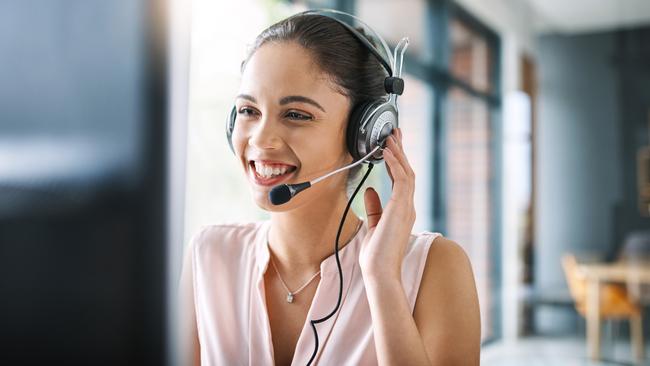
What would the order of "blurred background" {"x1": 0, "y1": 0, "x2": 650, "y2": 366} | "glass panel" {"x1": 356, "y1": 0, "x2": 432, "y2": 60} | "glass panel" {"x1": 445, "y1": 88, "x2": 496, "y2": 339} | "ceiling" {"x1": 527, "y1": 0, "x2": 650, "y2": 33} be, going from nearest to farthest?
"blurred background" {"x1": 0, "y1": 0, "x2": 650, "y2": 366} → "ceiling" {"x1": 527, "y1": 0, "x2": 650, "y2": 33} → "glass panel" {"x1": 356, "y1": 0, "x2": 432, "y2": 60} → "glass panel" {"x1": 445, "y1": 88, "x2": 496, "y2": 339}

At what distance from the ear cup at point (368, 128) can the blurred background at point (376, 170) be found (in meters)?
0.24

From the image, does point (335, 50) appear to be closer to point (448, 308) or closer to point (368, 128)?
point (368, 128)

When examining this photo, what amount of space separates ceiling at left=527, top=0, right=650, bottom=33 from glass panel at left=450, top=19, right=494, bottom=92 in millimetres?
439

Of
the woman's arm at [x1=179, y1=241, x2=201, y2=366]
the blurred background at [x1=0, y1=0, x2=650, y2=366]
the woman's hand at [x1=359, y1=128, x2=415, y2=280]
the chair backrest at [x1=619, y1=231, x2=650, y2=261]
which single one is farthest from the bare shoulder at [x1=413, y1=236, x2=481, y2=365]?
the chair backrest at [x1=619, y1=231, x2=650, y2=261]

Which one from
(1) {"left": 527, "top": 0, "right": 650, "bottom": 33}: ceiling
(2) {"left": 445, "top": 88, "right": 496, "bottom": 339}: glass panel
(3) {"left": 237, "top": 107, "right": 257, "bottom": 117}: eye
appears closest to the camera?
(3) {"left": 237, "top": 107, "right": 257, "bottom": 117}: eye

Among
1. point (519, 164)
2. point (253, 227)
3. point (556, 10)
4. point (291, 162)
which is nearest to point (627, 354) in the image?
point (519, 164)

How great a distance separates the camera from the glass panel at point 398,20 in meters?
3.08

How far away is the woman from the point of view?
86cm

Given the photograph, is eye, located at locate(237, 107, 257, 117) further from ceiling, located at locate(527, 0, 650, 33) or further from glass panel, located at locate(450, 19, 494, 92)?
glass panel, located at locate(450, 19, 494, 92)

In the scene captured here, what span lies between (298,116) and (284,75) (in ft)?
0.20

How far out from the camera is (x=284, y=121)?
0.87m

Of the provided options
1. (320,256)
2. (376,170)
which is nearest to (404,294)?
(320,256)

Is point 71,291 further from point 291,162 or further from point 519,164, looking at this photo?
point 519,164

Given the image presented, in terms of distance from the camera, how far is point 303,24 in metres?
0.92
